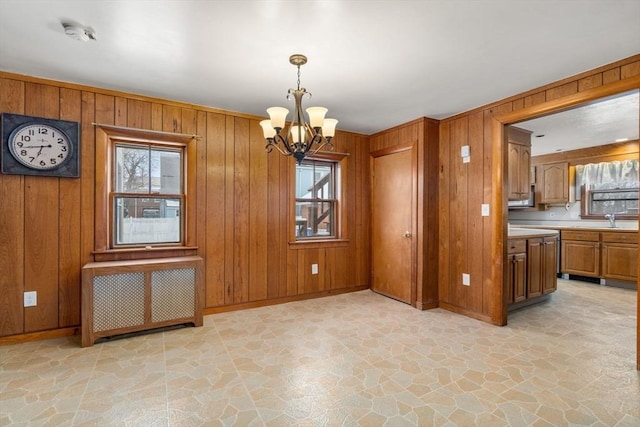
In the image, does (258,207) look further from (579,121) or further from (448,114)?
(579,121)

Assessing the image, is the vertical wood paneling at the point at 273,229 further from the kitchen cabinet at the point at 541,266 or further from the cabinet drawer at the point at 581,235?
the cabinet drawer at the point at 581,235

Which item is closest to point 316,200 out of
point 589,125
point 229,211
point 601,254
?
point 229,211

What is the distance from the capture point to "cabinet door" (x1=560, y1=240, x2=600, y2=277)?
5184 millimetres

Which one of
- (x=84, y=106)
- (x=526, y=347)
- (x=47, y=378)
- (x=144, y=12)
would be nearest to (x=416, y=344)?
(x=526, y=347)

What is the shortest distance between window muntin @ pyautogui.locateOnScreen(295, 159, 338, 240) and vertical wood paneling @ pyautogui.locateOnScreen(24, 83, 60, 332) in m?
2.59

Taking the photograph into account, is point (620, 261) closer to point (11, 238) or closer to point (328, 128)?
point (328, 128)

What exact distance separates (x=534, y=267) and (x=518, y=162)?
1.38 metres

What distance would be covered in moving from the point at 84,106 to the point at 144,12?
1712 mm

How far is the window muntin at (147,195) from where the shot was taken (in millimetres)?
3297

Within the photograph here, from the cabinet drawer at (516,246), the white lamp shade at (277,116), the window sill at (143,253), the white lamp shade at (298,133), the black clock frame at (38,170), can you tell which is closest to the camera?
the white lamp shade at (277,116)

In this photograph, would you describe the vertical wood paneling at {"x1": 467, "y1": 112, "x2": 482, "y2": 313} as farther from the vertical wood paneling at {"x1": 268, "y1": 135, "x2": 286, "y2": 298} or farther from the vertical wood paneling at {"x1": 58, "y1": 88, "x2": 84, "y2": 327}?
the vertical wood paneling at {"x1": 58, "y1": 88, "x2": 84, "y2": 327}

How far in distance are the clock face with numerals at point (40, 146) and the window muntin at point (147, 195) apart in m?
0.45

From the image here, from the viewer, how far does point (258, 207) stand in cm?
392

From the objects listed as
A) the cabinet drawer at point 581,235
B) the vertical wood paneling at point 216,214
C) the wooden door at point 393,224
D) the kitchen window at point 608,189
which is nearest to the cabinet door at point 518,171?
the wooden door at point 393,224
